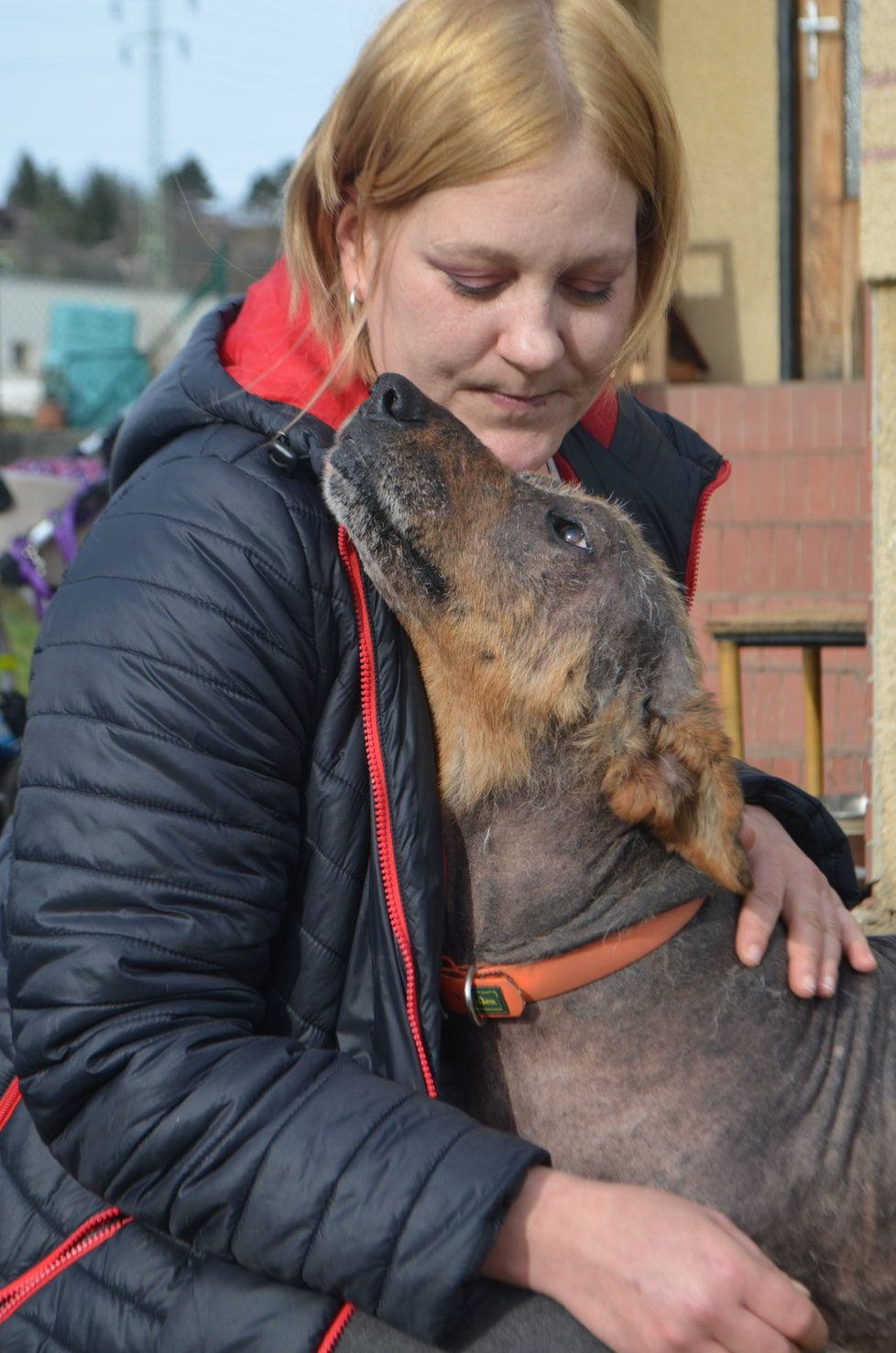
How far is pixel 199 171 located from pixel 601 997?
5247cm

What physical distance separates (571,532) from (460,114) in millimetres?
778

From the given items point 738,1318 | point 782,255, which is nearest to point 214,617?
point 738,1318

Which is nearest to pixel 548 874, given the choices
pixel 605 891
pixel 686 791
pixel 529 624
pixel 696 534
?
pixel 605 891

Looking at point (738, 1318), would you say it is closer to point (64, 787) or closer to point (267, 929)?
point (267, 929)

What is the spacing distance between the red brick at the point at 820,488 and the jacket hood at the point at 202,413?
5.28 metres

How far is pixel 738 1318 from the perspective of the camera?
1790 mm

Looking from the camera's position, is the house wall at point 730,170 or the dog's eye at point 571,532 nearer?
the dog's eye at point 571,532

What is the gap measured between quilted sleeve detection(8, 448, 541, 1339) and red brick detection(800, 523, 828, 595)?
550 cm

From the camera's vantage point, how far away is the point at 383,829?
6.97 feet

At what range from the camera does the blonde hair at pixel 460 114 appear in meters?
2.21

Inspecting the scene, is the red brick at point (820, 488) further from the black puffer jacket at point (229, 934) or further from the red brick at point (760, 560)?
the black puffer jacket at point (229, 934)

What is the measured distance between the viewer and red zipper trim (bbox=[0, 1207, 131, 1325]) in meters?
2.01

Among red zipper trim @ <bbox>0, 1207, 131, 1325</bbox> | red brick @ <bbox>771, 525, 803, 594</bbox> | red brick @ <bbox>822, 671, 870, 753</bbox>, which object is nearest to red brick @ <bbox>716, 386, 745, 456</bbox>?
red brick @ <bbox>771, 525, 803, 594</bbox>

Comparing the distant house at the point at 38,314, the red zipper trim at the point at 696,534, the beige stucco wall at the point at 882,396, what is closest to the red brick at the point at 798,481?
the beige stucco wall at the point at 882,396
